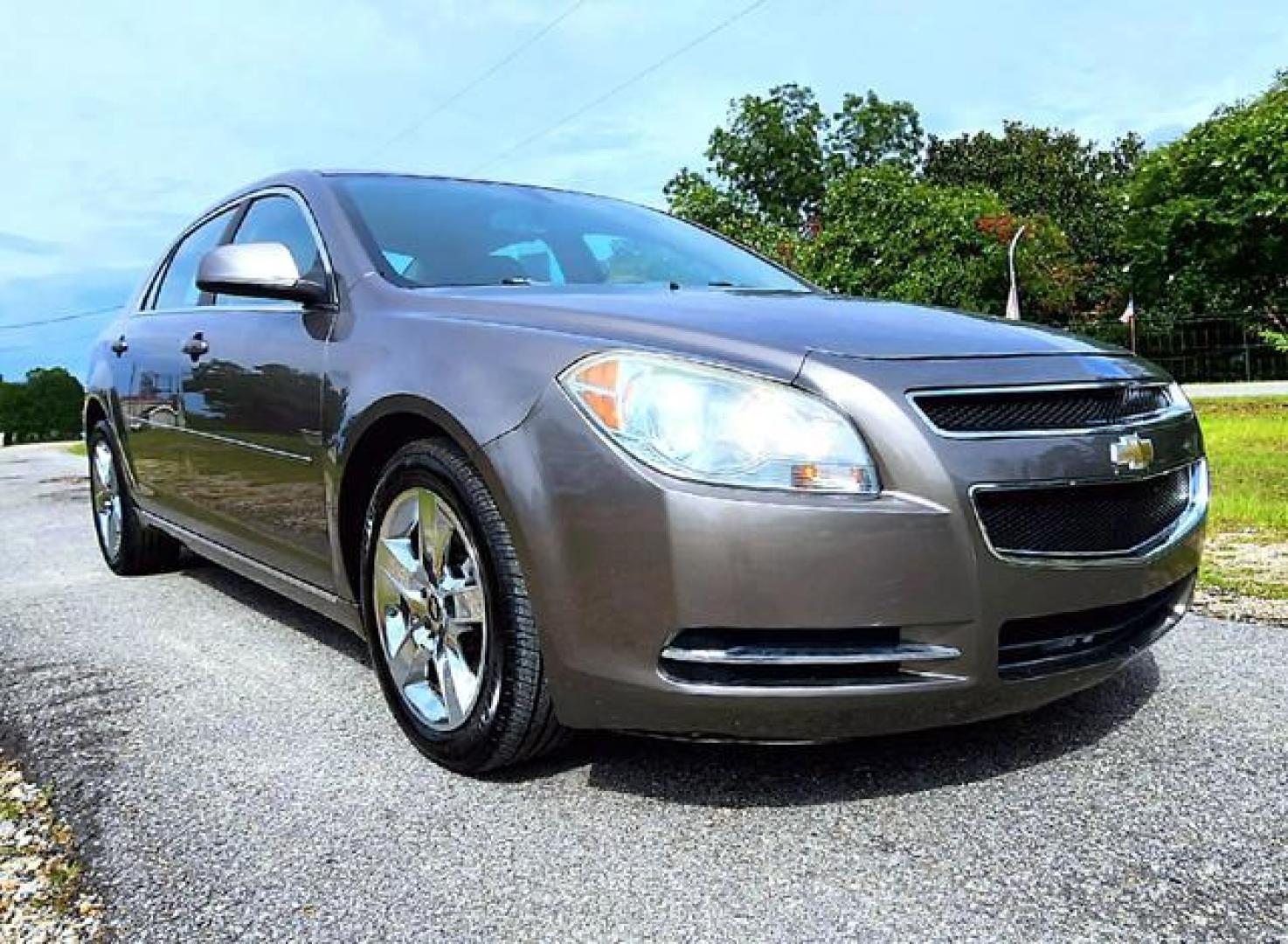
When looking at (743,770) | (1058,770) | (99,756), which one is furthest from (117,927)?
(1058,770)

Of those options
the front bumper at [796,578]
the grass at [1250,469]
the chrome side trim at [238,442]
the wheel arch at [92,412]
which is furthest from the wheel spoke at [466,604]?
the grass at [1250,469]

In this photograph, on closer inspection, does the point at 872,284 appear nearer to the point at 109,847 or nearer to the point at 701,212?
the point at 701,212

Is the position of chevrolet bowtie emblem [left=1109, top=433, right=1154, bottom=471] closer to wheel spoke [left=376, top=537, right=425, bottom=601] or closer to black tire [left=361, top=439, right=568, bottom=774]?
black tire [left=361, top=439, right=568, bottom=774]

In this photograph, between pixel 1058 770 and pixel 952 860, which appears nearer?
pixel 952 860

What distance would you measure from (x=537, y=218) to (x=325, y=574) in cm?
130

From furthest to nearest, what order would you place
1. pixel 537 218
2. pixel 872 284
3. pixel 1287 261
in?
pixel 872 284 < pixel 1287 261 < pixel 537 218

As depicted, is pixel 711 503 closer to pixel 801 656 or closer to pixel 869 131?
pixel 801 656

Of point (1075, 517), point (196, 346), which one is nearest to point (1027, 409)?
point (1075, 517)

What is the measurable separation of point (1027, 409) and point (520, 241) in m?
1.70

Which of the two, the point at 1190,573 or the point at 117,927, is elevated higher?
the point at 1190,573

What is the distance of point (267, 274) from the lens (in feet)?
9.93

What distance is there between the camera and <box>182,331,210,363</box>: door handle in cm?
374

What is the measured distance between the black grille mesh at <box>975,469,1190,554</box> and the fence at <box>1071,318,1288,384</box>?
26.5m

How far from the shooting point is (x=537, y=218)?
11.7ft
